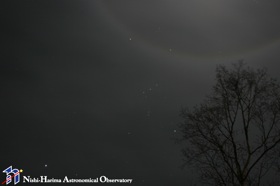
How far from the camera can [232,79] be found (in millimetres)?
12484

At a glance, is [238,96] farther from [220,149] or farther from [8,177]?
[8,177]

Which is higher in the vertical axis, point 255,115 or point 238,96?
point 238,96

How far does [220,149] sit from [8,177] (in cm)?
3126

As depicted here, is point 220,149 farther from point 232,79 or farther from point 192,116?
point 232,79

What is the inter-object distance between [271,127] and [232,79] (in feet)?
8.20

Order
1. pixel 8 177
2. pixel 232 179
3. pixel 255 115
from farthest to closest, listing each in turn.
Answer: pixel 8 177, pixel 255 115, pixel 232 179

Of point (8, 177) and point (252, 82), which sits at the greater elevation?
point (8, 177)

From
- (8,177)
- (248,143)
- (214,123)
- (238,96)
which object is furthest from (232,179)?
(8,177)

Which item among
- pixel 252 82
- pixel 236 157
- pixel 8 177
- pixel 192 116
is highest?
pixel 8 177

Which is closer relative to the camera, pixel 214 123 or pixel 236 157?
pixel 236 157

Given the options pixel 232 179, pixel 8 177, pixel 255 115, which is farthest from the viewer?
pixel 8 177

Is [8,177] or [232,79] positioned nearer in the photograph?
[232,79]

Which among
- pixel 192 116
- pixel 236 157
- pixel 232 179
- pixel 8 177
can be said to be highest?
pixel 8 177

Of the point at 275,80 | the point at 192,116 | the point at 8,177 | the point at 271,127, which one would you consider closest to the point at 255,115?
the point at 271,127
